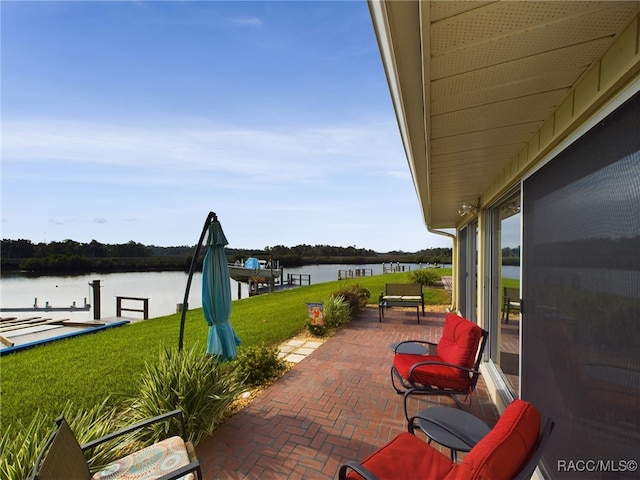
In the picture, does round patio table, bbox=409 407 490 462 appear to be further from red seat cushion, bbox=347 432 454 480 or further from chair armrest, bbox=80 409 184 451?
chair armrest, bbox=80 409 184 451

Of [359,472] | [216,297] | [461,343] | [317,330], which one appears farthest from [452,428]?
[317,330]

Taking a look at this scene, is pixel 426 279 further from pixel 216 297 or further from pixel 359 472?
pixel 359 472

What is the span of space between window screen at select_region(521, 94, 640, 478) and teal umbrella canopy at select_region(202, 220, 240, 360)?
3.31 metres

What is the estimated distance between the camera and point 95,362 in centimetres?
562

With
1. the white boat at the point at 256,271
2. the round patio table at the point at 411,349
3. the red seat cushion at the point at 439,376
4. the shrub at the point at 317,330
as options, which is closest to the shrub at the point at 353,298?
the shrub at the point at 317,330

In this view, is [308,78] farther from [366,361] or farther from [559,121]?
[366,361]

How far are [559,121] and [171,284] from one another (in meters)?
30.1

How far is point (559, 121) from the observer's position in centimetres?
181

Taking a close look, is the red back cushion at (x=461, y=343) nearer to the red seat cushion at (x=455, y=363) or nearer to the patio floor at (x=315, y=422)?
the red seat cushion at (x=455, y=363)

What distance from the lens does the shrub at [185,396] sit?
2793 millimetres

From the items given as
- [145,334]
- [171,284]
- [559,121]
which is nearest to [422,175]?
[559,121]

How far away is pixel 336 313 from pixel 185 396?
4.65 metres

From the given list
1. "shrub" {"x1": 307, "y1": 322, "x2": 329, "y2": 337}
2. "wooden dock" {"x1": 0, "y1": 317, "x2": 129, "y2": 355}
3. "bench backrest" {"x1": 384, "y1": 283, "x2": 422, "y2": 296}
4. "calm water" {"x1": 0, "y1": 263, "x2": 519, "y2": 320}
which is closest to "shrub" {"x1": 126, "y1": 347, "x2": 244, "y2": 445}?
"shrub" {"x1": 307, "y1": 322, "x2": 329, "y2": 337}

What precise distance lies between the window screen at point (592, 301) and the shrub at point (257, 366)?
318cm
